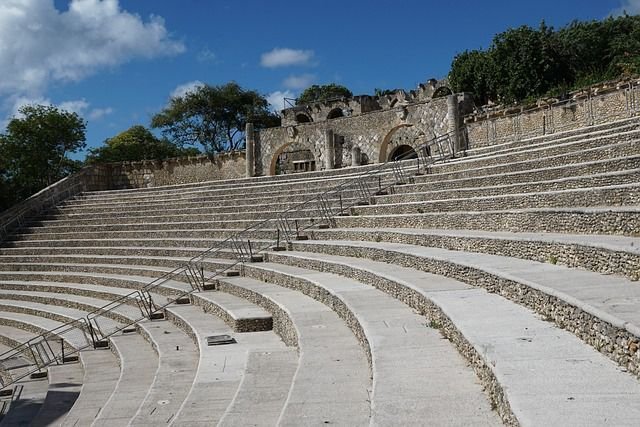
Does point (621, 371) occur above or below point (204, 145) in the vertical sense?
below

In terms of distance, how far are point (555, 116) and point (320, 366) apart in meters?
13.9

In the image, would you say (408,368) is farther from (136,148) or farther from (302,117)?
(136,148)

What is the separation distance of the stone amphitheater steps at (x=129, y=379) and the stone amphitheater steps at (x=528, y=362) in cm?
353

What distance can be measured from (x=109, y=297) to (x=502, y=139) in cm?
1190

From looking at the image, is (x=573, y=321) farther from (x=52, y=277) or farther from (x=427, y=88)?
(x=427, y=88)

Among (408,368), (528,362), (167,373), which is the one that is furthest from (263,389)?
(528,362)

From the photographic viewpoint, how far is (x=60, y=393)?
9.69 metres

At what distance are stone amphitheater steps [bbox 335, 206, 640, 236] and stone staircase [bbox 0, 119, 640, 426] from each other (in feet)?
0.09

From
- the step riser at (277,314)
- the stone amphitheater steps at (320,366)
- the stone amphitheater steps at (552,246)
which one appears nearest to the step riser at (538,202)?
the stone amphitheater steps at (552,246)

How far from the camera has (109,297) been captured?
50.5ft

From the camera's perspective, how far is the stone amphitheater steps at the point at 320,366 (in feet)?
15.3

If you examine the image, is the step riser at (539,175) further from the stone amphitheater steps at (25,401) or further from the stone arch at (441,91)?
the stone arch at (441,91)

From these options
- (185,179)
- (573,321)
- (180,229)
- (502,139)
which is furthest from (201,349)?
(185,179)

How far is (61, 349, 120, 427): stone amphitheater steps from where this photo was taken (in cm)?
773
